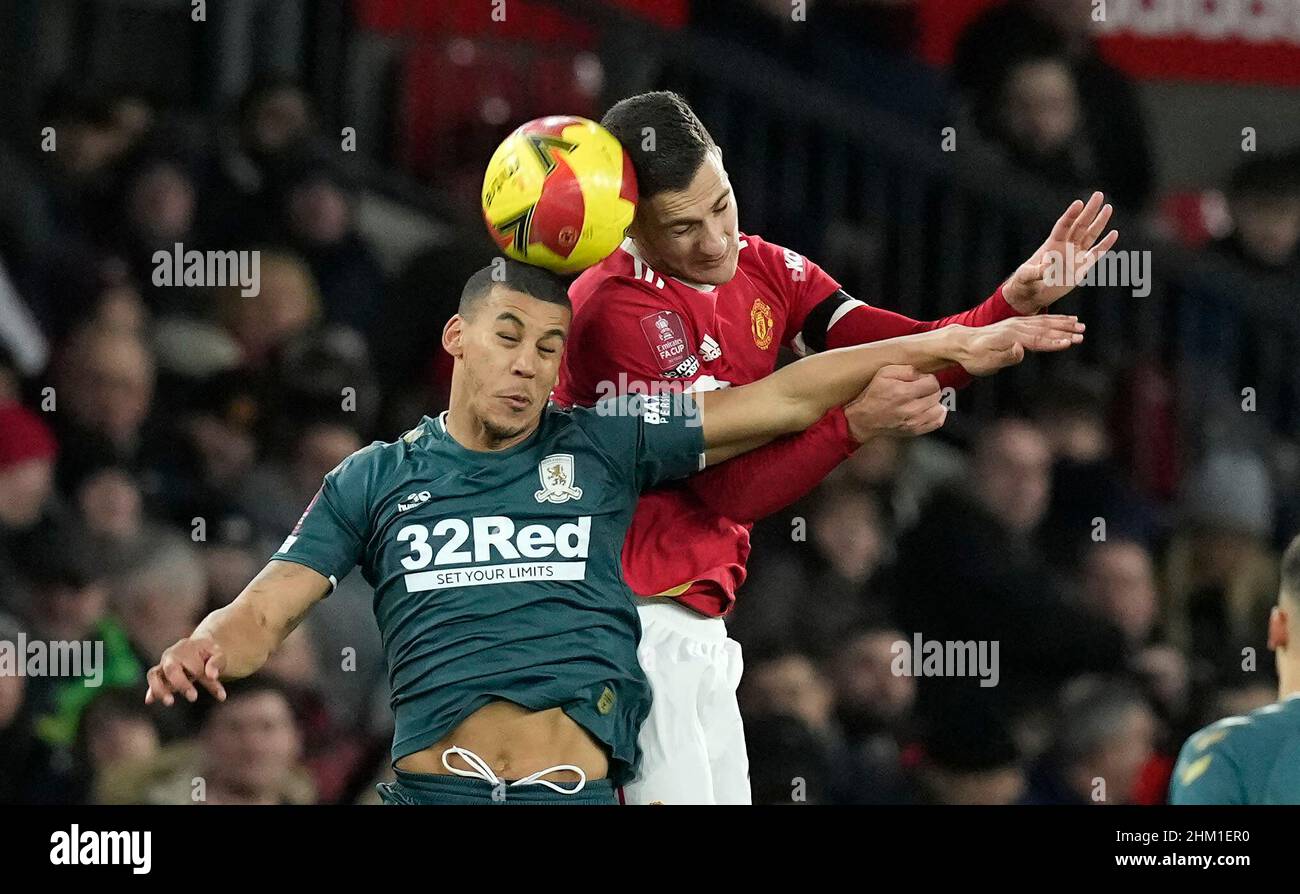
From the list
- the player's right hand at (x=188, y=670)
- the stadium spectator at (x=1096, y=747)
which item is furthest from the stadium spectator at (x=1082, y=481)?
the player's right hand at (x=188, y=670)

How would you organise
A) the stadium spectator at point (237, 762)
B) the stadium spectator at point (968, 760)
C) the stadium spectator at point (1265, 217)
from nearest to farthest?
the stadium spectator at point (237, 762)
the stadium spectator at point (968, 760)
the stadium spectator at point (1265, 217)

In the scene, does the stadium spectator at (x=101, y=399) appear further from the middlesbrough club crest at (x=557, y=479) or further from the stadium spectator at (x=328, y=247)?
the middlesbrough club crest at (x=557, y=479)

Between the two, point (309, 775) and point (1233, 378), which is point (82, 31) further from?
point (1233, 378)

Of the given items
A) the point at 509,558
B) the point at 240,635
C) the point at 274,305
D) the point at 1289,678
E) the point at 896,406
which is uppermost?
the point at 274,305

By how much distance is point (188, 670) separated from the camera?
124 inches

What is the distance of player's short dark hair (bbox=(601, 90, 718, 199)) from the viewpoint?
3.63 metres

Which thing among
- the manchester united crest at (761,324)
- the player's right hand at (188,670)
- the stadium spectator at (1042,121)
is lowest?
the player's right hand at (188,670)

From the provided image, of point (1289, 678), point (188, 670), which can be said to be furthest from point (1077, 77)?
point (188, 670)

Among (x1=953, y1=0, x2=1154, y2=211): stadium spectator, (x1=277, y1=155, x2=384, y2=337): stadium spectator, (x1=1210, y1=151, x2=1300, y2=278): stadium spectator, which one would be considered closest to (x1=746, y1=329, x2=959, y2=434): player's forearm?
(x1=277, y1=155, x2=384, y2=337): stadium spectator

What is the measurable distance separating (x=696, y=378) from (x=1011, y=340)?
0.63 m

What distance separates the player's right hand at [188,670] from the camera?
313 cm

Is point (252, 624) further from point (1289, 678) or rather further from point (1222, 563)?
point (1222, 563)

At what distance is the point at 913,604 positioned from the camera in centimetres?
588
